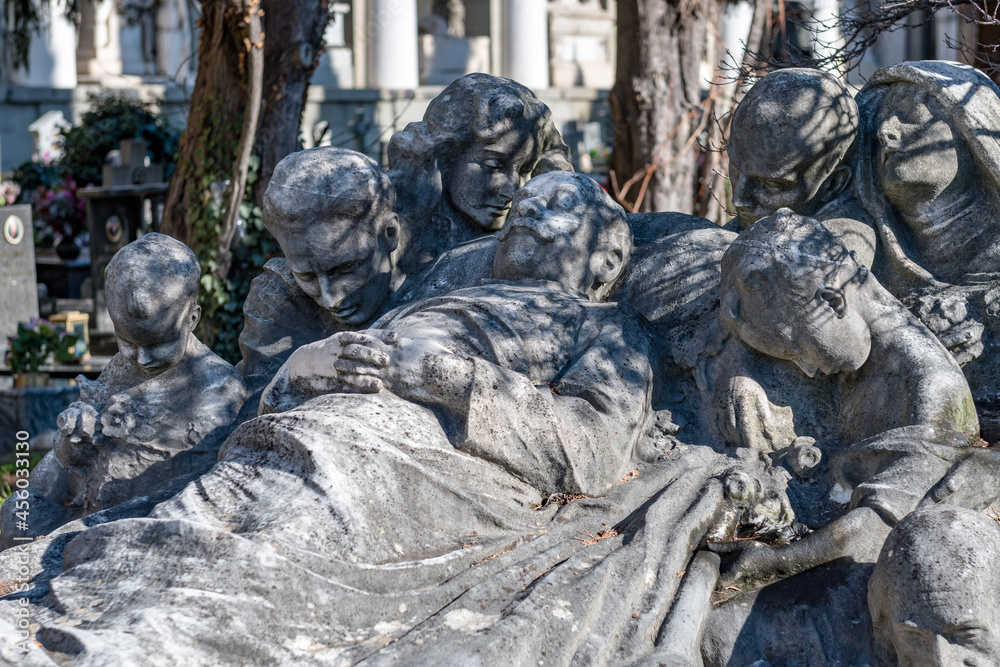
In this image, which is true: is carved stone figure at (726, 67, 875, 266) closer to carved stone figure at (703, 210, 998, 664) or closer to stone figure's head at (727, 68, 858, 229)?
stone figure's head at (727, 68, 858, 229)

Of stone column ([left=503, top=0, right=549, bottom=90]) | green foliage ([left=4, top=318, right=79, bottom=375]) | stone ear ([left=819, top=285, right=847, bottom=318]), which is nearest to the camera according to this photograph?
stone ear ([left=819, top=285, right=847, bottom=318])

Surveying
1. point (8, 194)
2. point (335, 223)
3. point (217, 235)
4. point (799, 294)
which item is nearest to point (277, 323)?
point (335, 223)

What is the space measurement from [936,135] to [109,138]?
12.9m

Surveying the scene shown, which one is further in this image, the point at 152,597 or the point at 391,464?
the point at 391,464

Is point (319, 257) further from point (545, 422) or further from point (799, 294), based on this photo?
point (799, 294)

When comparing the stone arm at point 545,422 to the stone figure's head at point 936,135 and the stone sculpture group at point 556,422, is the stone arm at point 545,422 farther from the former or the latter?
the stone figure's head at point 936,135

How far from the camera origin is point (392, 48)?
2088cm

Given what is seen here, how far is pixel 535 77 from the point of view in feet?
73.5

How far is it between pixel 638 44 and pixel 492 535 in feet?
24.3

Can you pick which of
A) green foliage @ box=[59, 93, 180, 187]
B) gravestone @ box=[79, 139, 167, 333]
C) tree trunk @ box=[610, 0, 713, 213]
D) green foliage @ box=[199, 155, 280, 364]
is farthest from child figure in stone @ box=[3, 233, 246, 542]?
green foliage @ box=[59, 93, 180, 187]

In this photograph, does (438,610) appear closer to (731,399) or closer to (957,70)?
(731,399)

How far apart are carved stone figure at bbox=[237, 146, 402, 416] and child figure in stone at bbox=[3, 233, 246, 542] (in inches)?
7.1

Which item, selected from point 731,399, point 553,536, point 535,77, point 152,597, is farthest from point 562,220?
point 535,77

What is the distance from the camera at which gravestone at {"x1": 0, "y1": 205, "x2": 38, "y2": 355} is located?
32.8ft
